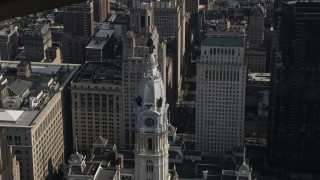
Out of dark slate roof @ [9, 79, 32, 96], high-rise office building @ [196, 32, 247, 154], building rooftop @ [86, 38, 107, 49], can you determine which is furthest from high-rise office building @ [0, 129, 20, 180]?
building rooftop @ [86, 38, 107, 49]

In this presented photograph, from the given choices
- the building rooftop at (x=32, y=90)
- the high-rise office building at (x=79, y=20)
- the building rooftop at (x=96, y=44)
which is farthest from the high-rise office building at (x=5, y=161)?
the high-rise office building at (x=79, y=20)

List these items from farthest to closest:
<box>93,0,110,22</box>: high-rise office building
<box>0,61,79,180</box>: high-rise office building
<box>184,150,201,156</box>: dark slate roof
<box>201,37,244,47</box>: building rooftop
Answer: <box>93,0,110,22</box>: high-rise office building, <box>201,37,244,47</box>: building rooftop, <box>184,150,201,156</box>: dark slate roof, <box>0,61,79,180</box>: high-rise office building

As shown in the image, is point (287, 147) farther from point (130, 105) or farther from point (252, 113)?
point (130, 105)

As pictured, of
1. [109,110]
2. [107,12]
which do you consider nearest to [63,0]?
[109,110]

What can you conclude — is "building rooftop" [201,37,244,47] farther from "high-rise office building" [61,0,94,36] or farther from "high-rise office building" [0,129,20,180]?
"high-rise office building" [61,0,94,36]

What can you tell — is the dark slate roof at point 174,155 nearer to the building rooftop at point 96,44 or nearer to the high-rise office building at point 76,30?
the building rooftop at point 96,44

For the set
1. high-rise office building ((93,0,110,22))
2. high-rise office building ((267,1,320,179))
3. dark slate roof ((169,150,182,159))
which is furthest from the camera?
high-rise office building ((93,0,110,22))

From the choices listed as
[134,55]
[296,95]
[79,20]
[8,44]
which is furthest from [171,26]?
[296,95]
